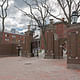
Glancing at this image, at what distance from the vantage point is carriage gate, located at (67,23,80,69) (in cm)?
1091

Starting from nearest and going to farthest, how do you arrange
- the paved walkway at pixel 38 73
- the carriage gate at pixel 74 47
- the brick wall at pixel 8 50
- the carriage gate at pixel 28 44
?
the paved walkway at pixel 38 73 → the carriage gate at pixel 74 47 → the carriage gate at pixel 28 44 → the brick wall at pixel 8 50

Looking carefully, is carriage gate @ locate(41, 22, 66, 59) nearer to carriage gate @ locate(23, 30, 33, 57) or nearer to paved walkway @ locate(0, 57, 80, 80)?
carriage gate @ locate(23, 30, 33, 57)

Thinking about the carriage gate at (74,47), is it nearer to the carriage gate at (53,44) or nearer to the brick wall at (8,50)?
the carriage gate at (53,44)

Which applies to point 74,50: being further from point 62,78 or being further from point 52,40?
point 52,40

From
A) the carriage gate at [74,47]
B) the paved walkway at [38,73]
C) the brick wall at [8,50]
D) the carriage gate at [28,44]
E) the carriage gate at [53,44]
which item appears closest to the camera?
the paved walkway at [38,73]

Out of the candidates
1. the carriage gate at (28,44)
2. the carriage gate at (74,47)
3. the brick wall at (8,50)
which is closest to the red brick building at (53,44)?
the carriage gate at (28,44)

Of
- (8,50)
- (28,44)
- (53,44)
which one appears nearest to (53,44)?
(53,44)

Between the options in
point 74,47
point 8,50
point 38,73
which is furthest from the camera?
point 8,50

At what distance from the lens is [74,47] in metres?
11.0

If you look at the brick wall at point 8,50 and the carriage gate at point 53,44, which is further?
the brick wall at point 8,50

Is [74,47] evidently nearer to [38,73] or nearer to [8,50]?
[38,73]

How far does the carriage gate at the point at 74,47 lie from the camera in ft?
35.8

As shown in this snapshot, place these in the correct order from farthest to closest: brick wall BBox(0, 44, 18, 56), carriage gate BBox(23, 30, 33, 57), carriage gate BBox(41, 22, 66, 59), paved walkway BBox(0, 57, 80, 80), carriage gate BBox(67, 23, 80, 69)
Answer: brick wall BBox(0, 44, 18, 56) < carriage gate BBox(23, 30, 33, 57) < carriage gate BBox(41, 22, 66, 59) < carriage gate BBox(67, 23, 80, 69) < paved walkway BBox(0, 57, 80, 80)

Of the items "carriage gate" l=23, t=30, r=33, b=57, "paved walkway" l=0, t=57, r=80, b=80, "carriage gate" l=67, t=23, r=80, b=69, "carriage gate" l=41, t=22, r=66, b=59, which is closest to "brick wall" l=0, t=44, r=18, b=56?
"carriage gate" l=23, t=30, r=33, b=57
